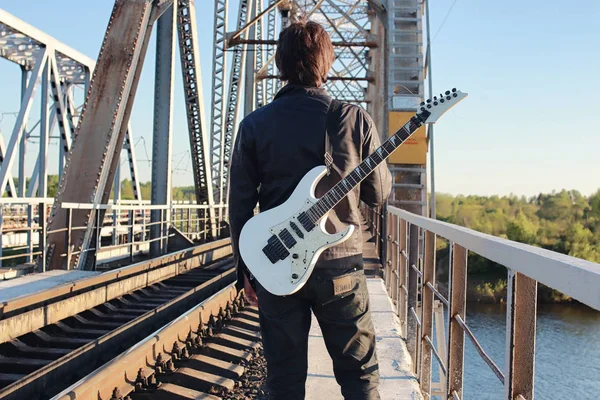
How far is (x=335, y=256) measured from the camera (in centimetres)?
229

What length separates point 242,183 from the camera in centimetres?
244

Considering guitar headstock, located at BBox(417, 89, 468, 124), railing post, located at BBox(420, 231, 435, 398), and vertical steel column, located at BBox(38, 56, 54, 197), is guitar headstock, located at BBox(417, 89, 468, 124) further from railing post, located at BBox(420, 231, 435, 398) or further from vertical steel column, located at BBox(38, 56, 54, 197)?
vertical steel column, located at BBox(38, 56, 54, 197)

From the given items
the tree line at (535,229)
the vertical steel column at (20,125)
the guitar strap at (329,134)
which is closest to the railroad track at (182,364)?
the guitar strap at (329,134)

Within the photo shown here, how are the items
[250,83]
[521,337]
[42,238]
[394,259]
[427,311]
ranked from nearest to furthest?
[521,337] < [427,311] < [394,259] < [42,238] < [250,83]

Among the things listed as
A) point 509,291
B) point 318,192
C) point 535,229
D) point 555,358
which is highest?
point 318,192

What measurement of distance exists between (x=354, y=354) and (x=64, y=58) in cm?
2125

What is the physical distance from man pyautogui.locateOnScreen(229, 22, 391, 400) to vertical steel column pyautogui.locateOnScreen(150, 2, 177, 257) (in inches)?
432

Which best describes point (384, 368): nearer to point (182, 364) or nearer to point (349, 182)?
point (182, 364)

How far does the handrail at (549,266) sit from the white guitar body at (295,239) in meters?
0.52

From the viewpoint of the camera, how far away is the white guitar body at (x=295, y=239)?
7.34 ft

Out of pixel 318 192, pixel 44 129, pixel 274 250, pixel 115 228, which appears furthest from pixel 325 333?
pixel 44 129

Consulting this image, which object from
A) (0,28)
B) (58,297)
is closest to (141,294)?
(58,297)

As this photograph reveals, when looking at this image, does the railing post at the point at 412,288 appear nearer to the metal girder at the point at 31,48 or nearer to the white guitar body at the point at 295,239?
the white guitar body at the point at 295,239

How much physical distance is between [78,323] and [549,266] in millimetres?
5164
